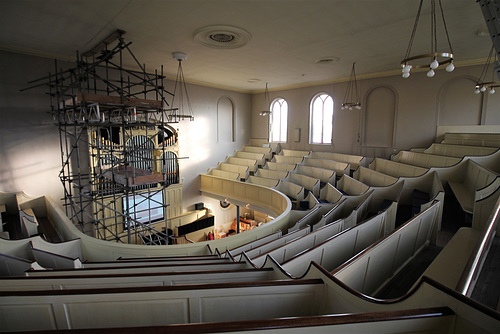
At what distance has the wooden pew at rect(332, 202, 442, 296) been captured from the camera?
2.47m

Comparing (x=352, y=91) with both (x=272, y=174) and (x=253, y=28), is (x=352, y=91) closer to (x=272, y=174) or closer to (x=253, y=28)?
(x=272, y=174)

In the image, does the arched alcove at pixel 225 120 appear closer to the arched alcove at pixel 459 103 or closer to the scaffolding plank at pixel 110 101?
the scaffolding plank at pixel 110 101

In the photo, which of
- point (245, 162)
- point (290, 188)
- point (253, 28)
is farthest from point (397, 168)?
point (245, 162)

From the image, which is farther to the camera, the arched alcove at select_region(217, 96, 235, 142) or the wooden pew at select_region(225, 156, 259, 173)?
the arched alcove at select_region(217, 96, 235, 142)

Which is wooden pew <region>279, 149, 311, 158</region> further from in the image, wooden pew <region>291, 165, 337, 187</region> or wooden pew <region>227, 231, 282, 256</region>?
wooden pew <region>227, 231, 282, 256</region>

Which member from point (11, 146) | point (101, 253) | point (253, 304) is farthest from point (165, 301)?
point (11, 146)

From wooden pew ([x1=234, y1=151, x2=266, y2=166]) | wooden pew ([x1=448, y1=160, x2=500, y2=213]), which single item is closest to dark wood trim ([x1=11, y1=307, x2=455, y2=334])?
wooden pew ([x1=448, y1=160, x2=500, y2=213])

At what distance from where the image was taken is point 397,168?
7922 millimetres

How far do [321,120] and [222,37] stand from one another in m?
7.62

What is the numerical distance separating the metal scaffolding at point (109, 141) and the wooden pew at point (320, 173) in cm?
511

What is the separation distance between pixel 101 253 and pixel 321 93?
1086cm

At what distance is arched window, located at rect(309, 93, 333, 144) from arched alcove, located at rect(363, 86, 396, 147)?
1642 millimetres

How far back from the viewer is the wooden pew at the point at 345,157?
10.2 metres

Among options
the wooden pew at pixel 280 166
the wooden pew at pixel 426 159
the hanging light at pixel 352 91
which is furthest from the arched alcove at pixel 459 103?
the wooden pew at pixel 280 166
